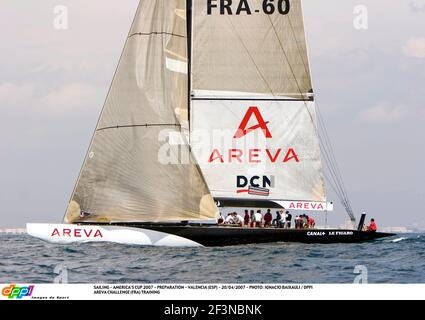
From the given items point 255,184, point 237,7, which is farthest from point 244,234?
point 237,7

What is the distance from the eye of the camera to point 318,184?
113 ft

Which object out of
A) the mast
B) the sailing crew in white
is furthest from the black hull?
the mast

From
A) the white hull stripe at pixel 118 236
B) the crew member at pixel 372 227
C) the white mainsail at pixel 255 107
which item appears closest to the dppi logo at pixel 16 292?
the white hull stripe at pixel 118 236

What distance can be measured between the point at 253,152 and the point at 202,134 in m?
2.49

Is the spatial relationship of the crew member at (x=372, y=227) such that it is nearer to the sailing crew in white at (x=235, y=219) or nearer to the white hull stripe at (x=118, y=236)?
the sailing crew in white at (x=235, y=219)

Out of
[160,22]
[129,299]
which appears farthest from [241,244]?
[129,299]

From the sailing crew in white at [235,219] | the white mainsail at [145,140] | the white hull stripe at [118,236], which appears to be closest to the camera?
the white hull stripe at [118,236]

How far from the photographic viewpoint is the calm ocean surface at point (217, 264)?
20.5 meters

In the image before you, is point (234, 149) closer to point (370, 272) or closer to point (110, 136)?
point (110, 136)

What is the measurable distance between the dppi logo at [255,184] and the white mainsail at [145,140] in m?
2.69

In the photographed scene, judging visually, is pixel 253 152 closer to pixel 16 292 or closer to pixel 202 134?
pixel 202 134
